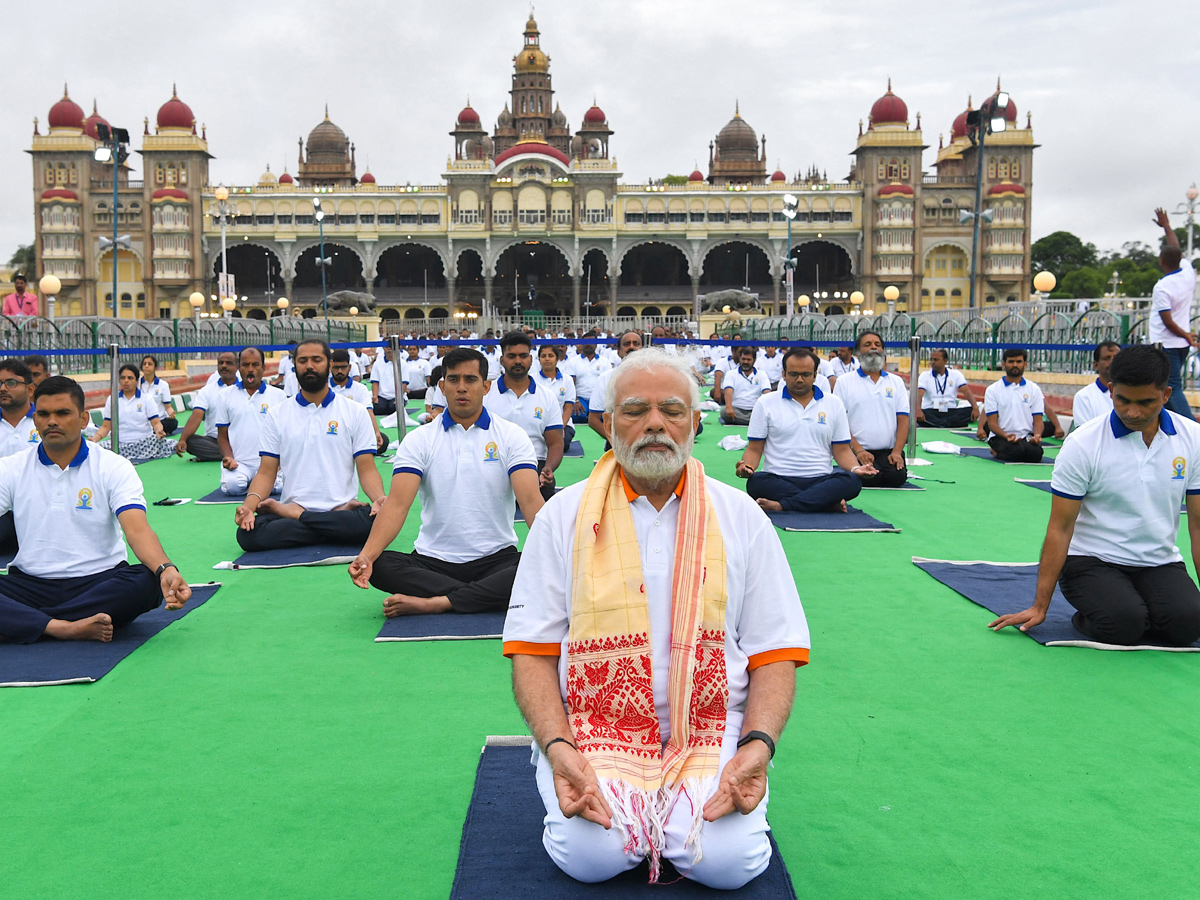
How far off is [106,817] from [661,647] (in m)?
1.81

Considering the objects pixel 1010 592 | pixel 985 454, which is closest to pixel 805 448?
pixel 1010 592

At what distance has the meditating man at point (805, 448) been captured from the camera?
8.00 metres

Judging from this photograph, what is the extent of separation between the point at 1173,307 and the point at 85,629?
8.60 metres

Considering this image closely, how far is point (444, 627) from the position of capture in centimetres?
502

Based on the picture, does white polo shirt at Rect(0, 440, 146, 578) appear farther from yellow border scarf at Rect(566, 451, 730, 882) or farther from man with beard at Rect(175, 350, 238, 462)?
man with beard at Rect(175, 350, 238, 462)

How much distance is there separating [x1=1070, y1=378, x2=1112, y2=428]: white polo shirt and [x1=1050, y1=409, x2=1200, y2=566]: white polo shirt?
10.5 feet

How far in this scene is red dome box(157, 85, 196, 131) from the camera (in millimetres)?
62156

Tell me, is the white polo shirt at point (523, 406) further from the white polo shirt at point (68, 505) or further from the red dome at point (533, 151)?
the red dome at point (533, 151)

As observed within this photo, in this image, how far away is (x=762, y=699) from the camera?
2.58 metres

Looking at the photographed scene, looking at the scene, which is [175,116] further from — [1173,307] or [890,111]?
[1173,307]

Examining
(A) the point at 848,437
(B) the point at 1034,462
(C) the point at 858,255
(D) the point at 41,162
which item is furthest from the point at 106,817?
(D) the point at 41,162

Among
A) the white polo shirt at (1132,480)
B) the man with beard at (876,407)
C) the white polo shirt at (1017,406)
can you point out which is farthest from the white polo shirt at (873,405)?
the white polo shirt at (1132,480)

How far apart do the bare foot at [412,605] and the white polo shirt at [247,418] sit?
428 centimetres

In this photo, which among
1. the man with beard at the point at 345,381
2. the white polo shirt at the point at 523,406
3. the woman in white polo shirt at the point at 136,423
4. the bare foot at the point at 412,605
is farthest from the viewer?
the woman in white polo shirt at the point at 136,423
